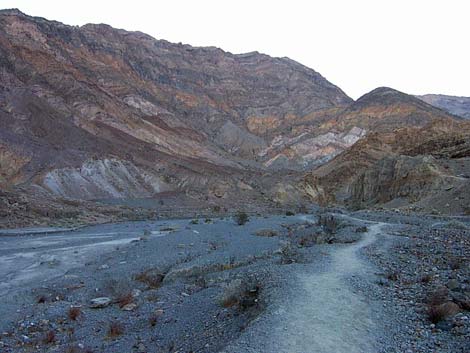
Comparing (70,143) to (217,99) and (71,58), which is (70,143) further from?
(217,99)

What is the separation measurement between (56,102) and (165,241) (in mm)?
64574

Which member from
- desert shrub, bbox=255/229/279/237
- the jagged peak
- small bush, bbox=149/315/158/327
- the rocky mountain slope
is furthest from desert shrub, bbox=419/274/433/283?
the jagged peak

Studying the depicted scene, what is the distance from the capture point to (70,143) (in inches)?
2653

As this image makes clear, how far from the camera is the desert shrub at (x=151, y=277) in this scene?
42.7 ft

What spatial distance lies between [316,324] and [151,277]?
776cm

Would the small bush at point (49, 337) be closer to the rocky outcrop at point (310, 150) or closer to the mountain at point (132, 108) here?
the mountain at point (132, 108)

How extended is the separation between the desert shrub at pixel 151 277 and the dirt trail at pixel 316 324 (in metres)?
4.85

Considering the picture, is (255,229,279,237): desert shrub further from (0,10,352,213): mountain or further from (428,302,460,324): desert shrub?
(0,10,352,213): mountain

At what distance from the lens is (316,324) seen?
705 centimetres

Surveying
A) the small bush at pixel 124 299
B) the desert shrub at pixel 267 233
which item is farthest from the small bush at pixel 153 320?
the desert shrub at pixel 267 233

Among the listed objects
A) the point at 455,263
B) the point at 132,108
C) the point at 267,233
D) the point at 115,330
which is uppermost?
the point at 132,108

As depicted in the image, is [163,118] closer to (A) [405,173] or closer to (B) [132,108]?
(B) [132,108]

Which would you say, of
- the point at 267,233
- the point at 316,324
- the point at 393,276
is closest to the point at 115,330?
the point at 316,324

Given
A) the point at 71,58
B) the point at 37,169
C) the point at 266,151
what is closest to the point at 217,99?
the point at 266,151
